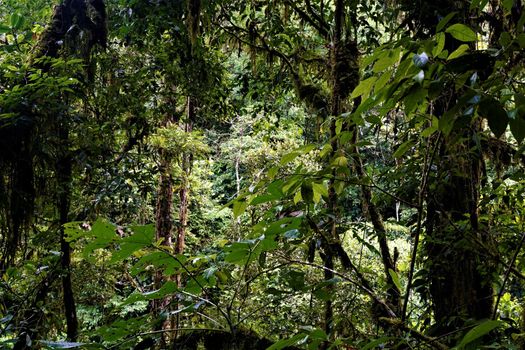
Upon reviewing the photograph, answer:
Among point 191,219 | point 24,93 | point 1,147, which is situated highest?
point 24,93

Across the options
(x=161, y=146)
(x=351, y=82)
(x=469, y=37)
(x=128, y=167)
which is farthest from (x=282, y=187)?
(x=161, y=146)

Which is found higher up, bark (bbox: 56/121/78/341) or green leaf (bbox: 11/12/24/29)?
green leaf (bbox: 11/12/24/29)

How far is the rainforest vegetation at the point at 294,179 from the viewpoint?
29.4 inches

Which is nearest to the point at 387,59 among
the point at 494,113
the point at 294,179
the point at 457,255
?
the point at 494,113

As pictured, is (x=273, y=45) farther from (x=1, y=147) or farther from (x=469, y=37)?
(x=469, y=37)

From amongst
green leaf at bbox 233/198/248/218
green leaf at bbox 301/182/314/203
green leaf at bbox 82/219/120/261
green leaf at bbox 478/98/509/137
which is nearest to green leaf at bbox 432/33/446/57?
green leaf at bbox 478/98/509/137

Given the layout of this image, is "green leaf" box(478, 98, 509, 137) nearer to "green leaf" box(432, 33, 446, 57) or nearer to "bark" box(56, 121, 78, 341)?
"green leaf" box(432, 33, 446, 57)

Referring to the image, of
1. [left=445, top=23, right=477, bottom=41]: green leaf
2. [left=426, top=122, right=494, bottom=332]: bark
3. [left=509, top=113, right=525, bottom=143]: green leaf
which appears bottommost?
[left=426, top=122, right=494, bottom=332]: bark

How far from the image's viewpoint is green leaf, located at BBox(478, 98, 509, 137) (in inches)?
21.0

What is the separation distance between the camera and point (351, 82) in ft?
8.32

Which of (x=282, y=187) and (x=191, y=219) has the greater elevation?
(x=282, y=187)

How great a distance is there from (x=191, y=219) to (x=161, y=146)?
488cm

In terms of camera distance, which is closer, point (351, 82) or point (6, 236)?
point (6, 236)

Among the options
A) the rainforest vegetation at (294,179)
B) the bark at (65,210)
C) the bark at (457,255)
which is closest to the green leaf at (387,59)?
the rainforest vegetation at (294,179)
